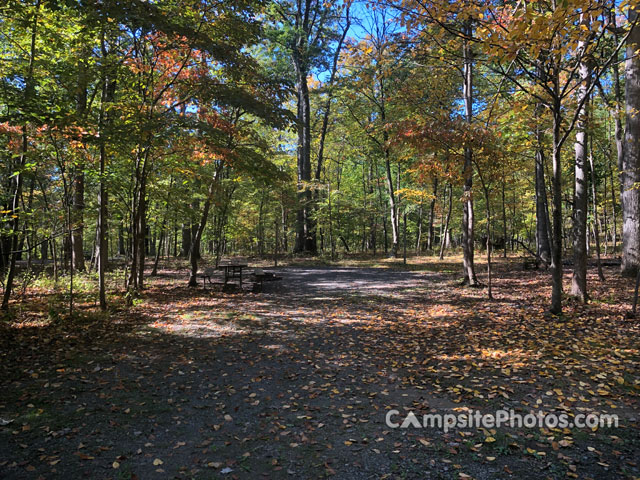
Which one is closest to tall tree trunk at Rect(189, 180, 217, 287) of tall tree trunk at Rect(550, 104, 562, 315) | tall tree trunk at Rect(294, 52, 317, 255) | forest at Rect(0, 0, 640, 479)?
forest at Rect(0, 0, 640, 479)

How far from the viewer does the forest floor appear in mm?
2805

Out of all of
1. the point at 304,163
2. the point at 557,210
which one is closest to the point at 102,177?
the point at 557,210

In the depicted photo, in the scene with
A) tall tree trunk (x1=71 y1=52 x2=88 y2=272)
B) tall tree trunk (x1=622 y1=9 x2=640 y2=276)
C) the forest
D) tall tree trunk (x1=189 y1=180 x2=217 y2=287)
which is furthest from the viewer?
tall tree trunk (x1=189 y1=180 x2=217 y2=287)

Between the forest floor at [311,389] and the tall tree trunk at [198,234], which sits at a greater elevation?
the tall tree trunk at [198,234]

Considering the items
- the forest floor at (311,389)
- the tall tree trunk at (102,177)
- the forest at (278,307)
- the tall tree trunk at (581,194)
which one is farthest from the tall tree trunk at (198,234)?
the tall tree trunk at (581,194)

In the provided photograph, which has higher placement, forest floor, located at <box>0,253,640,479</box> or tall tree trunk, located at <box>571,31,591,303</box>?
tall tree trunk, located at <box>571,31,591,303</box>

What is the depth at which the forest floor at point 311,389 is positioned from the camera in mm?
2805

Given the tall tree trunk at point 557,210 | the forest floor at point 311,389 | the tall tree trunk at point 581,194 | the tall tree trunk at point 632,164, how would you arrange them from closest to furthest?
the forest floor at point 311,389, the tall tree trunk at point 557,210, the tall tree trunk at point 581,194, the tall tree trunk at point 632,164

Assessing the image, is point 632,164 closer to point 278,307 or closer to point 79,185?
point 278,307

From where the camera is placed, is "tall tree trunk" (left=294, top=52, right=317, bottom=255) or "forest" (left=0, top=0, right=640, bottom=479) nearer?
"forest" (left=0, top=0, right=640, bottom=479)

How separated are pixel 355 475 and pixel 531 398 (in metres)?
2.30

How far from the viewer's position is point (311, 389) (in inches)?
166

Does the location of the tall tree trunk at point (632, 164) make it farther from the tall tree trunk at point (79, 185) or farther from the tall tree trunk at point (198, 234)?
the tall tree trunk at point (79, 185)

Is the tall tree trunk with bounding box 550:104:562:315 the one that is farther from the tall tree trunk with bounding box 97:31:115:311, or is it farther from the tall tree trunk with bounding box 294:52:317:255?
the tall tree trunk with bounding box 294:52:317:255
